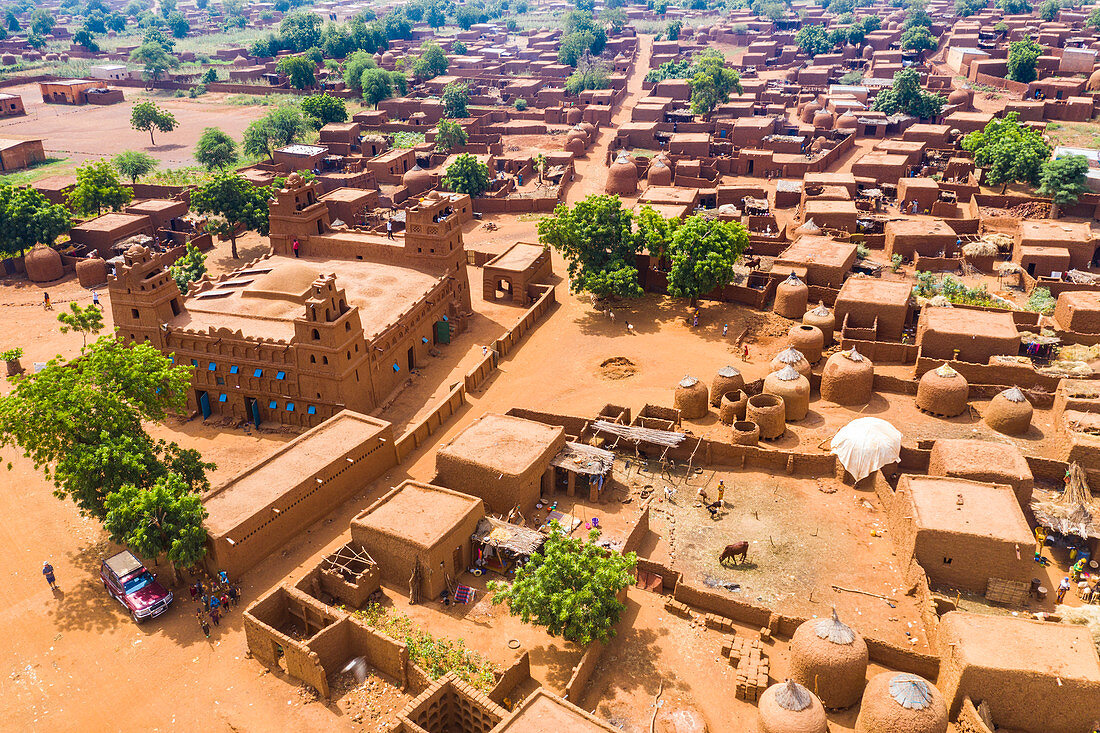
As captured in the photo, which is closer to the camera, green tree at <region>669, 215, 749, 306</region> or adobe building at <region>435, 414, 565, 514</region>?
adobe building at <region>435, 414, 565, 514</region>

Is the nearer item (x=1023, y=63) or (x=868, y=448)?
(x=868, y=448)

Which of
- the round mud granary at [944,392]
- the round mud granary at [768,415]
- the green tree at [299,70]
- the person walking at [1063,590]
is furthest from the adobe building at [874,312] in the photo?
the green tree at [299,70]

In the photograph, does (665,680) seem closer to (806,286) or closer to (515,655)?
(515,655)

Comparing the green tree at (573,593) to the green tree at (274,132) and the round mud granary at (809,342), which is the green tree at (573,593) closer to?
the round mud granary at (809,342)

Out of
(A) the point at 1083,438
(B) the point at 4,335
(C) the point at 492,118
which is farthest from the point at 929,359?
(C) the point at 492,118

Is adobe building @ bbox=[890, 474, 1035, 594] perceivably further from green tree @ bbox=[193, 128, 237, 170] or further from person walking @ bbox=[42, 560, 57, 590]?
green tree @ bbox=[193, 128, 237, 170]

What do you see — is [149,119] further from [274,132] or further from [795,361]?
[795,361]

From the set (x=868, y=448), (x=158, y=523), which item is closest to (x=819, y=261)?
(x=868, y=448)

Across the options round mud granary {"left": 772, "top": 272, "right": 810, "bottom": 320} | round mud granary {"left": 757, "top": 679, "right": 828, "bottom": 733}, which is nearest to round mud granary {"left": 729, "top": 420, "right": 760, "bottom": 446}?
round mud granary {"left": 772, "top": 272, "right": 810, "bottom": 320}
